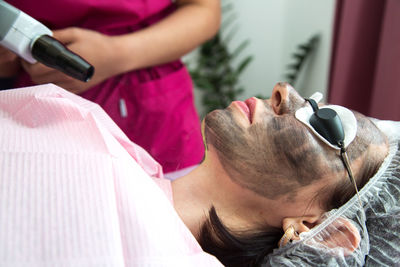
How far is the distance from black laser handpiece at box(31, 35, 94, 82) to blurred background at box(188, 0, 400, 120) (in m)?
1.15

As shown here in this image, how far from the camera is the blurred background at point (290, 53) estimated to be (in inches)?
62.1

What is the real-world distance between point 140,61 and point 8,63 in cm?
33

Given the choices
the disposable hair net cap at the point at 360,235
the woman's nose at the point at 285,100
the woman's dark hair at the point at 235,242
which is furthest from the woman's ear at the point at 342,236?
the woman's nose at the point at 285,100

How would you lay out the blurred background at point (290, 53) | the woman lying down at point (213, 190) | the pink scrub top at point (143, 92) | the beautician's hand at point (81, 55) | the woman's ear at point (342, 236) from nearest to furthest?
the woman lying down at point (213, 190) < the woman's ear at point (342, 236) < the beautician's hand at point (81, 55) < the pink scrub top at point (143, 92) < the blurred background at point (290, 53)

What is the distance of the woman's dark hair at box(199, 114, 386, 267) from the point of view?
0.84 meters

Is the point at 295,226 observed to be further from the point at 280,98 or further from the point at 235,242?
the point at 280,98

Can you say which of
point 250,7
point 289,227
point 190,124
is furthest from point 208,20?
point 250,7

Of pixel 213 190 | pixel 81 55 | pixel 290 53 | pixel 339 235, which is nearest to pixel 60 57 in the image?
pixel 81 55

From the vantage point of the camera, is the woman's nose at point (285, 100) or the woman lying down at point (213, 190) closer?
the woman lying down at point (213, 190)

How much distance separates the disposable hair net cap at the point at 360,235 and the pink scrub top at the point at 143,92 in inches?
17.9

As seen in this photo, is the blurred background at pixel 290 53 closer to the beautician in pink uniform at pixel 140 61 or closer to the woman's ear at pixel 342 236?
the beautician in pink uniform at pixel 140 61

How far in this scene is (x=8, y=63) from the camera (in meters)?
0.97

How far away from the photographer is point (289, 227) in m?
0.84

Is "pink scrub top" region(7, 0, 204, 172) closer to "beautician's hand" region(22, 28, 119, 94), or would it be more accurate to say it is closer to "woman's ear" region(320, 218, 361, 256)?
"beautician's hand" region(22, 28, 119, 94)
